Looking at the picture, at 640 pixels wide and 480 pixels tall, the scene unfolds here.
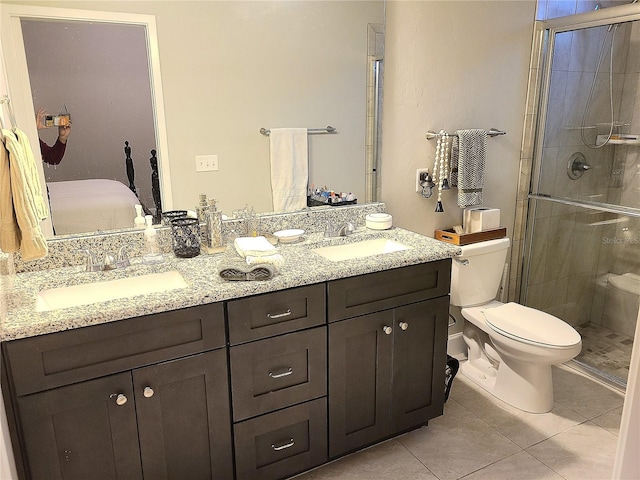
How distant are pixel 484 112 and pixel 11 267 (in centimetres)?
231

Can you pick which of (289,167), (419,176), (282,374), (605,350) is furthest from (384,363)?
(605,350)

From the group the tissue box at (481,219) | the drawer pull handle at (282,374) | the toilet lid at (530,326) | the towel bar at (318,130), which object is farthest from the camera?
the tissue box at (481,219)

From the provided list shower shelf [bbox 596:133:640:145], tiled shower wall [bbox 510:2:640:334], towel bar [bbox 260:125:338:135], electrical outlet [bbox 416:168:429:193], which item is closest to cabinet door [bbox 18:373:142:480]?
towel bar [bbox 260:125:338:135]

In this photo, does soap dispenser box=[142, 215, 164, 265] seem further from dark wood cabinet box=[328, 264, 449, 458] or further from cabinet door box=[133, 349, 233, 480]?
dark wood cabinet box=[328, 264, 449, 458]

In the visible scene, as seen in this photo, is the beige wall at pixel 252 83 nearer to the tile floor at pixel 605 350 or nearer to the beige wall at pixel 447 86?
the beige wall at pixel 447 86

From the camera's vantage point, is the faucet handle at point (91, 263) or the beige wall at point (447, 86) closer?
the faucet handle at point (91, 263)

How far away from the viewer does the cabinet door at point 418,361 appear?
2.04 metres

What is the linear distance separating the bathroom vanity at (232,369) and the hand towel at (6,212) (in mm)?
207

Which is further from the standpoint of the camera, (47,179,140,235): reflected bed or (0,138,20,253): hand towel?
(47,179,140,235): reflected bed

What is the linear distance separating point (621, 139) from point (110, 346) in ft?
9.32

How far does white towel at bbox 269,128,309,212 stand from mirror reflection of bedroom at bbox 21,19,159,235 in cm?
51

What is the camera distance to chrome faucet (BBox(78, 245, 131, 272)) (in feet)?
6.03

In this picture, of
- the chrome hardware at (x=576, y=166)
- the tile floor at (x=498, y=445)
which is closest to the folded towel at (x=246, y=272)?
the tile floor at (x=498, y=445)

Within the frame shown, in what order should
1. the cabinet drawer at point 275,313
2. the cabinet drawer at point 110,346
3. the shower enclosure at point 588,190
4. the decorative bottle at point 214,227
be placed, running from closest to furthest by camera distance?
the cabinet drawer at point 110,346 → the cabinet drawer at point 275,313 → the decorative bottle at point 214,227 → the shower enclosure at point 588,190
